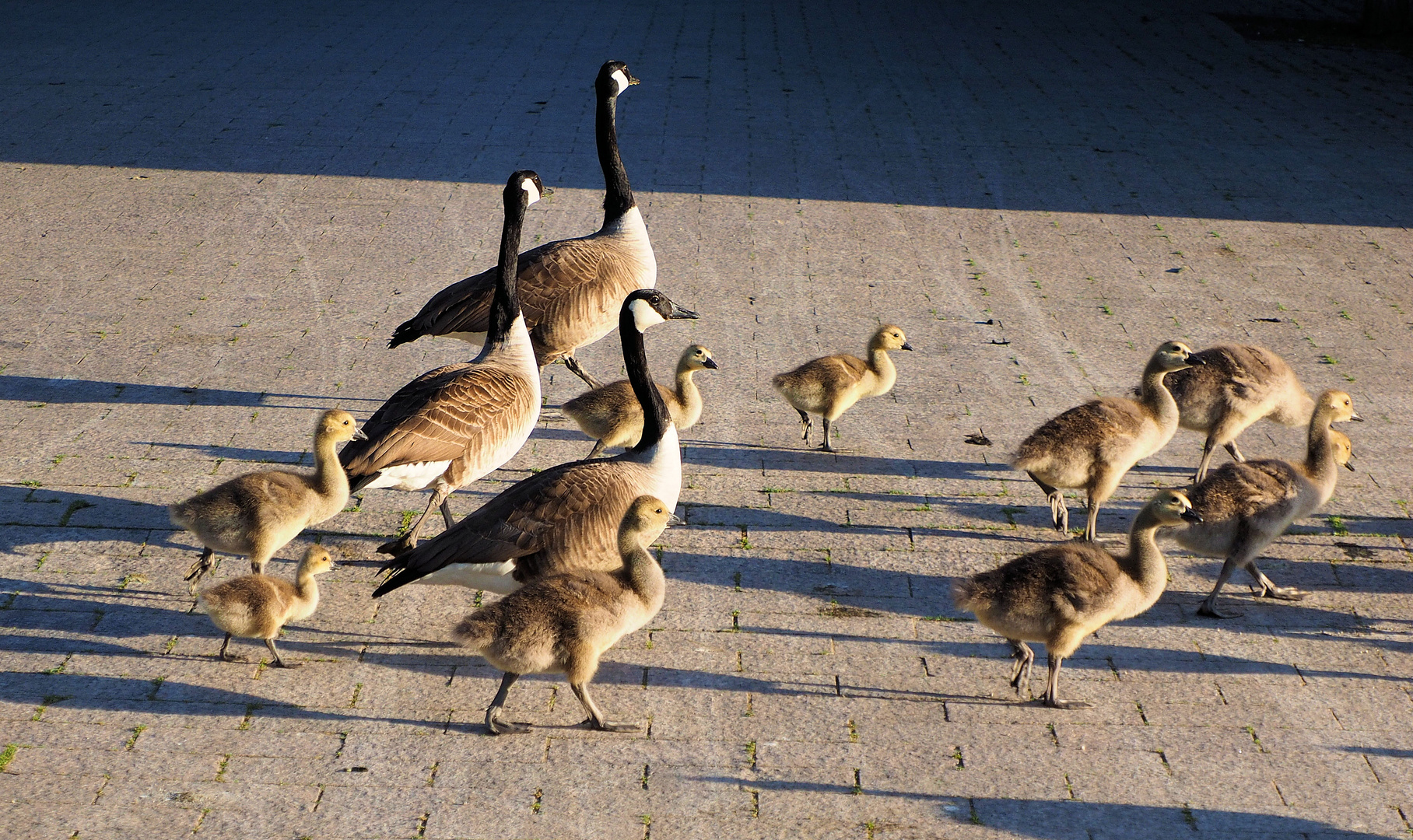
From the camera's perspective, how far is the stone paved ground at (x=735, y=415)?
5.55 metres

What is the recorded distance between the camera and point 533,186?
8516 mm

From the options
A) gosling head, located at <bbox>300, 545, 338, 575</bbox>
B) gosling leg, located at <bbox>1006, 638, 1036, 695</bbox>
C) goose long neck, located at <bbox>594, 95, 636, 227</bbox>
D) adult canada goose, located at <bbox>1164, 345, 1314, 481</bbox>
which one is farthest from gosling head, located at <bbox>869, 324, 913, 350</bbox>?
gosling head, located at <bbox>300, 545, 338, 575</bbox>

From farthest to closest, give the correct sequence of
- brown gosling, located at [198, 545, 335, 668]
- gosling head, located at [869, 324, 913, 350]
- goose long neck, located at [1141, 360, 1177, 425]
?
gosling head, located at [869, 324, 913, 350] < goose long neck, located at [1141, 360, 1177, 425] < brown gosling, located at [198, 545, 335, 668]

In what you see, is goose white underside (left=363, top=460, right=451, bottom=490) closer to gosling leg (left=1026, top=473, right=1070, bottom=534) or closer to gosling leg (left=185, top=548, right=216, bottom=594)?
gosling leg (left=185, top=548, right=216, bottom=594)

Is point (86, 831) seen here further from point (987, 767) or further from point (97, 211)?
point (97, 211)

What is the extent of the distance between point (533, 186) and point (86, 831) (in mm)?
5027

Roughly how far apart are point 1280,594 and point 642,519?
3.95 m

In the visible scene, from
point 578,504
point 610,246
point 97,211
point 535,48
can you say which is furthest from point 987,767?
point 535,48

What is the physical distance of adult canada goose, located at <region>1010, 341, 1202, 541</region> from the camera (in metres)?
7.35

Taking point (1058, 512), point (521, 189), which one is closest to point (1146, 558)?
point (1058, 512)

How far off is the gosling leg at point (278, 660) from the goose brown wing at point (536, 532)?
64 centimetres

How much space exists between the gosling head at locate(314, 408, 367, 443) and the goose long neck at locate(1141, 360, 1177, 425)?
16.4ft

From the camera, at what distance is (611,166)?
10281 millimetres

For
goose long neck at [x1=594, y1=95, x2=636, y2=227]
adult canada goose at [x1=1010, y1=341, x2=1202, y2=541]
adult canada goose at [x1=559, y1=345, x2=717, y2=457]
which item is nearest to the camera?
adult canada goose at [x1=1010, y1=341, x2=1202, y2=541]
